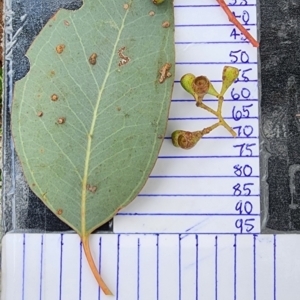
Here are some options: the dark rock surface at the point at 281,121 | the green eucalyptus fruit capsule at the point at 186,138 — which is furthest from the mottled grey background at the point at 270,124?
the green eucalyptus fruit capsule at the point at 186,138

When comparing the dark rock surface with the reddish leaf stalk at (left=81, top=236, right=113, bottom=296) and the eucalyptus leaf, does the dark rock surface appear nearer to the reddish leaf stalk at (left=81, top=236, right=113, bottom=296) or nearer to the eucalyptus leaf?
the eucalyptus leaf

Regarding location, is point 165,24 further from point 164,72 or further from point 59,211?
point 59,211

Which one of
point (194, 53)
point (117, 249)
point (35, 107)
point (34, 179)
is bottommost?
point (117, 249)

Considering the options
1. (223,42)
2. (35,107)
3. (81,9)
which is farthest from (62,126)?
(223,42)

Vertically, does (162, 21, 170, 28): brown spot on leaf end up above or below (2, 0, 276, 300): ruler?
above

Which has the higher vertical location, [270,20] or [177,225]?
[270,20]

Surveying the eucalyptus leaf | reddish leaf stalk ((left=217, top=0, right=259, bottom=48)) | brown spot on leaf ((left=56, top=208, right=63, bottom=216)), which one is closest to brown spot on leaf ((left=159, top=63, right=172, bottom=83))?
the eucalyptus leaf

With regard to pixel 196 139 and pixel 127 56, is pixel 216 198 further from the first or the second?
pixel 127 56

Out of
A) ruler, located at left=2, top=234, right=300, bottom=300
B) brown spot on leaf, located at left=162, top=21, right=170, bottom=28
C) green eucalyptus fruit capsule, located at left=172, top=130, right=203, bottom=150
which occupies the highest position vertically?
brown spot on leaf, located at left=162, top=21, right=170, bottom=28
